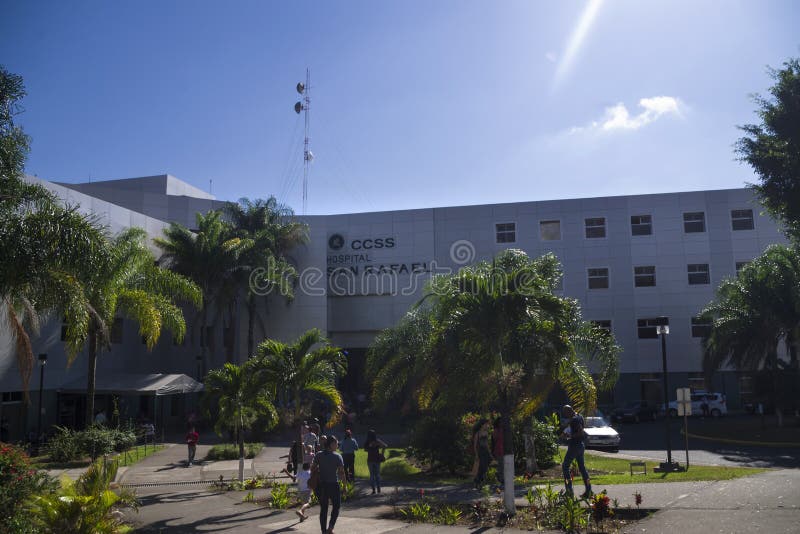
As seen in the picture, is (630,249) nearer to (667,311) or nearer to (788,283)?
(667,311)

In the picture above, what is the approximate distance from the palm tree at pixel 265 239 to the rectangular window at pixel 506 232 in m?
13.1

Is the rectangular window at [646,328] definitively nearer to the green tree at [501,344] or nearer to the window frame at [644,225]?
the window frame at [644,225]

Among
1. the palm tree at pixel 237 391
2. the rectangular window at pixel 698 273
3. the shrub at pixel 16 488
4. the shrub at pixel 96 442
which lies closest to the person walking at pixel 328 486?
the shrub at pixel 16 488

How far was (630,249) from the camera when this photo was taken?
42.8 metres

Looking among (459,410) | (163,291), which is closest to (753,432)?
(459,410)

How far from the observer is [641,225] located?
42969 millimetres

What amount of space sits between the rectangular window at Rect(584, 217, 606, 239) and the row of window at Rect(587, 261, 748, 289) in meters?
2.25

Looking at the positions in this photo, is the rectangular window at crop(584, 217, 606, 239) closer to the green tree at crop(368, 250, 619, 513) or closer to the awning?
the awning

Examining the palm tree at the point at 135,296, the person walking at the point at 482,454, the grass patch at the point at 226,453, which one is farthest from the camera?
the grass patch at the point at 226,453

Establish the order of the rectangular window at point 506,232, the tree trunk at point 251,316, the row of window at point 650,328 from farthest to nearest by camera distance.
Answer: the rectangular window at point 506,232 < the row of window at point 650,328 < the tree trunk at point 251,316

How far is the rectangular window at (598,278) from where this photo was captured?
42812 mm

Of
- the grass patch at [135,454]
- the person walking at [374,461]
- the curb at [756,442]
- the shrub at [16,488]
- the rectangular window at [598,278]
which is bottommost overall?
the curb at [756,442]

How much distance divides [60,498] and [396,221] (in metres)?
37.6

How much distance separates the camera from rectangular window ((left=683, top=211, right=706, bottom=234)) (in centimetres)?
4250
